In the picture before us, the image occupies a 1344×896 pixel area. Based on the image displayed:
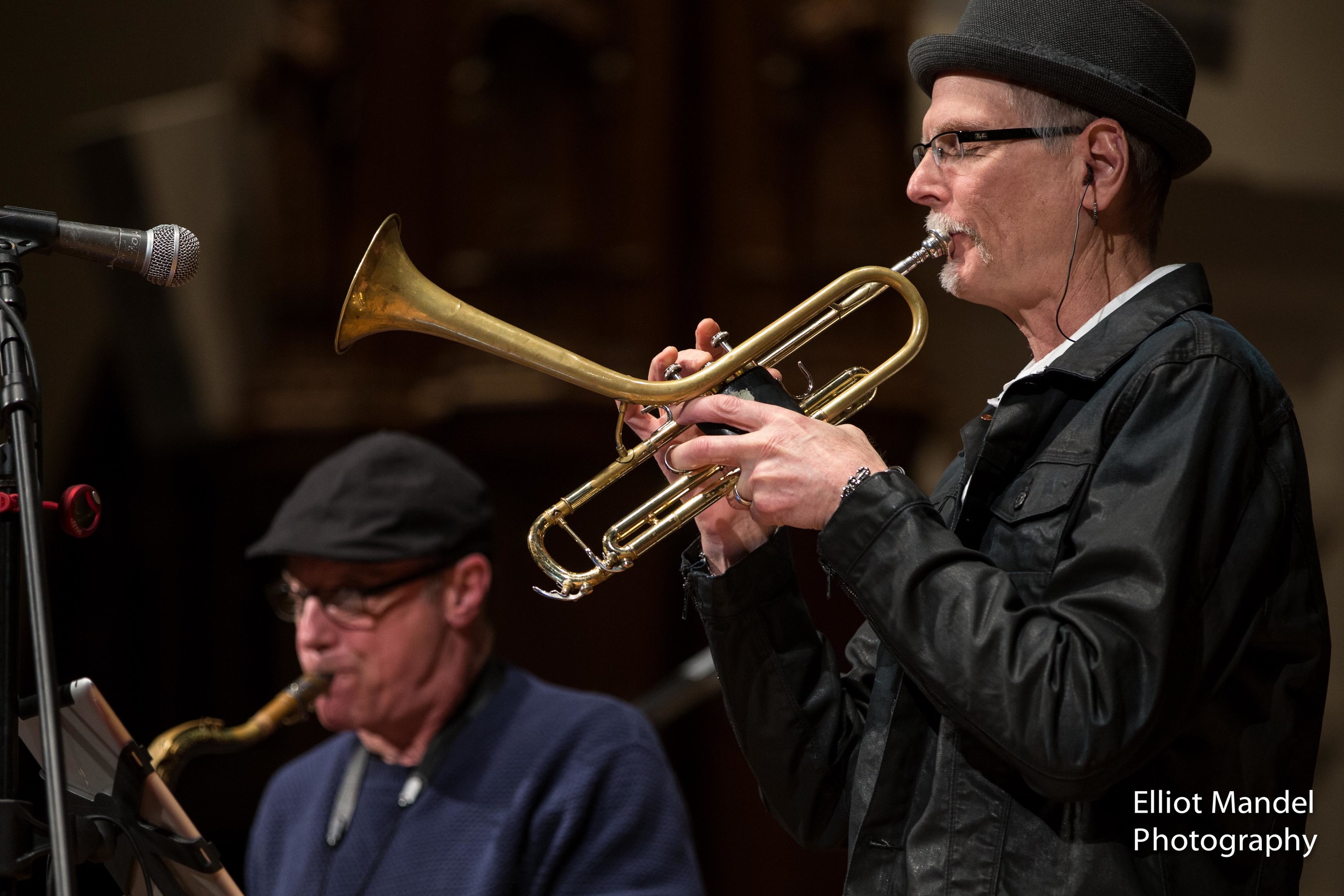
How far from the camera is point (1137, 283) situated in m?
1.76

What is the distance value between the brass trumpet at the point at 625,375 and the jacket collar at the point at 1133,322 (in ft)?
0.80

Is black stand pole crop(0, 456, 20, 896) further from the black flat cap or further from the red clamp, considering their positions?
the black flat cap

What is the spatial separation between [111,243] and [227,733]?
4.56 feet

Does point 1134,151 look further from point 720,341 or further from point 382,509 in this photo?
point 382,509

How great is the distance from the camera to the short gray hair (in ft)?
5.67

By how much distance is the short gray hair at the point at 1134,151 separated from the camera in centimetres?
173

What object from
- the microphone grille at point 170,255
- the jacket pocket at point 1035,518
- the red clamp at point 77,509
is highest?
the microphone grille at point 170,255

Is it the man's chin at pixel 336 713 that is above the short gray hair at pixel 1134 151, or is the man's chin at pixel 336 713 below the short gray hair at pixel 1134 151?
below

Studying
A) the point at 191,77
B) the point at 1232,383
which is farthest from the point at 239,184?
the point at 1232,383

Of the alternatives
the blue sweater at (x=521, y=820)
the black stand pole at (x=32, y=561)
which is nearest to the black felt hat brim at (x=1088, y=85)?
the black stand pole at (x=32, y=561)

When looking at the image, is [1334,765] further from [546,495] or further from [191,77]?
[191,77]

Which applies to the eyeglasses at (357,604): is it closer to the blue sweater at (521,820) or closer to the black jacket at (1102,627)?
the blue sweater at (521,820)

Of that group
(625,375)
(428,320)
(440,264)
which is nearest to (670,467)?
(625,375)

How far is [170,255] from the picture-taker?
1.61 m
